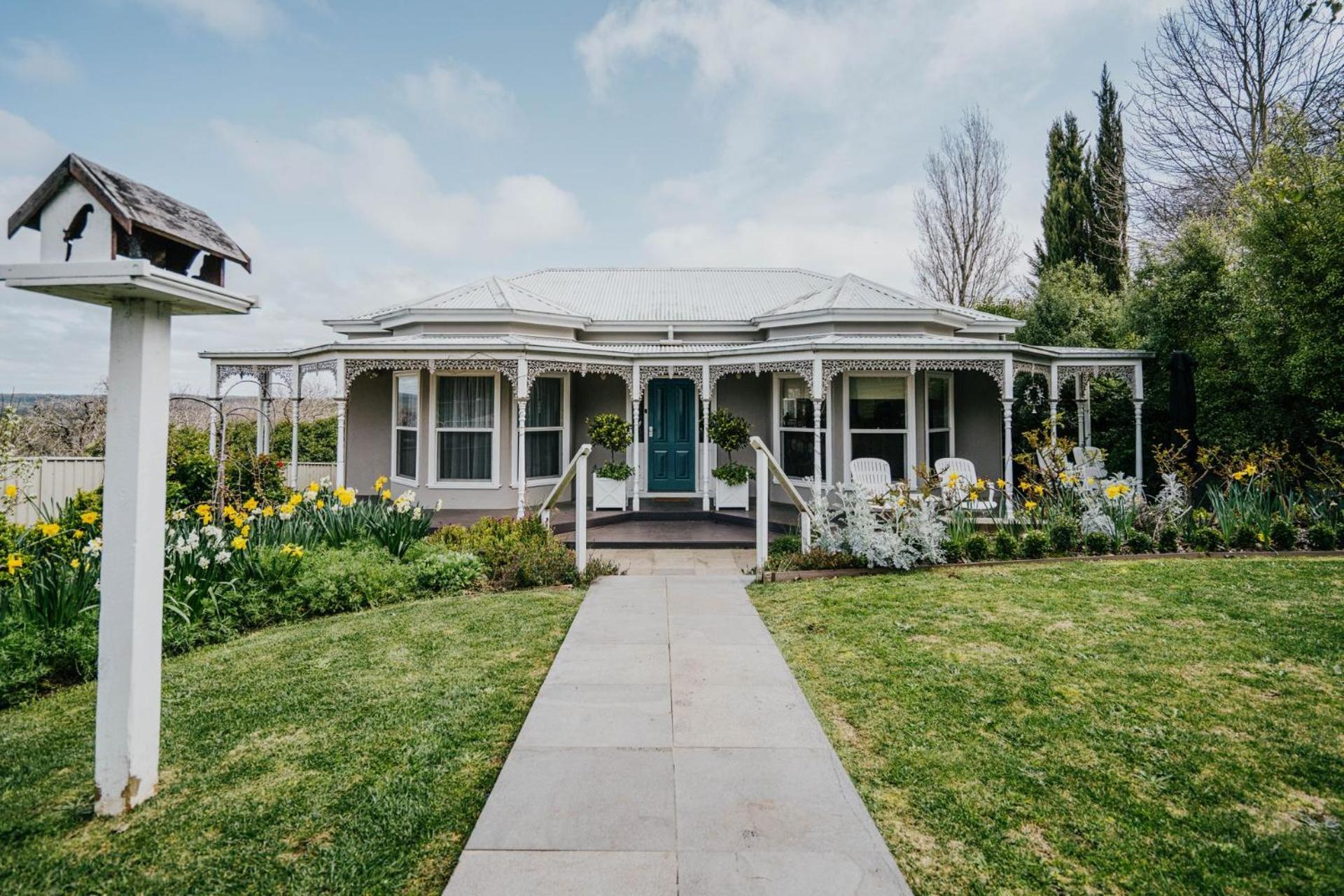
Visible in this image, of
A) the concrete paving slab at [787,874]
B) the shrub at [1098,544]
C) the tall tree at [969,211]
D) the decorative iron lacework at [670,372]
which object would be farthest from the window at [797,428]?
the tall tree at [969,211]

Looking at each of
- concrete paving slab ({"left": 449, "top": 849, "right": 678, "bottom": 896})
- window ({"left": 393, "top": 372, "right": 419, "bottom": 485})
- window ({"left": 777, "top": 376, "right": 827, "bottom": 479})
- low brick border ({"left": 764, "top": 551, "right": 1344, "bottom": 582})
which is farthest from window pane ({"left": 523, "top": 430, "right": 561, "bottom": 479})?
concrete paving slab ({"left": 449, "top": 849, "right": 678, "bottom": 896})

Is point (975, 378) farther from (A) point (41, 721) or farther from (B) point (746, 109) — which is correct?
(A) point (41, 721)

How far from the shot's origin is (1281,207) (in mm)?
9211

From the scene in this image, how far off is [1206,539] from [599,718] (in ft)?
25.2

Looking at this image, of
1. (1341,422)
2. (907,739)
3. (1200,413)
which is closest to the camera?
(907,739)

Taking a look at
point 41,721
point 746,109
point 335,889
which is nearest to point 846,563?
point 335,889

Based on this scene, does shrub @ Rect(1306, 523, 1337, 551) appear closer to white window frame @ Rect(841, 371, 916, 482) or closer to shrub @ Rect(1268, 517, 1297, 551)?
shrub @ Rect(1268, 517, 1297, 551)

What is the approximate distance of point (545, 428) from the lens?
39.2 ft

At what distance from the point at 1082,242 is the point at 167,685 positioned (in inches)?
1141

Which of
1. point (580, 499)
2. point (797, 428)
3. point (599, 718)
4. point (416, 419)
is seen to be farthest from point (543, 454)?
point (599, 718)

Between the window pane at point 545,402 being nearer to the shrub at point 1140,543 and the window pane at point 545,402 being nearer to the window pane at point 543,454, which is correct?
the window pane at point 543,454

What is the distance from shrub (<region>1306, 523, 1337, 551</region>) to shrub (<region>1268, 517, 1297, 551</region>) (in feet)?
0.47

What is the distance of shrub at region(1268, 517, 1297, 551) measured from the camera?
7.35 m

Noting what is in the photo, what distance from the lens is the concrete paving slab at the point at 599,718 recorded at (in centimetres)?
336
